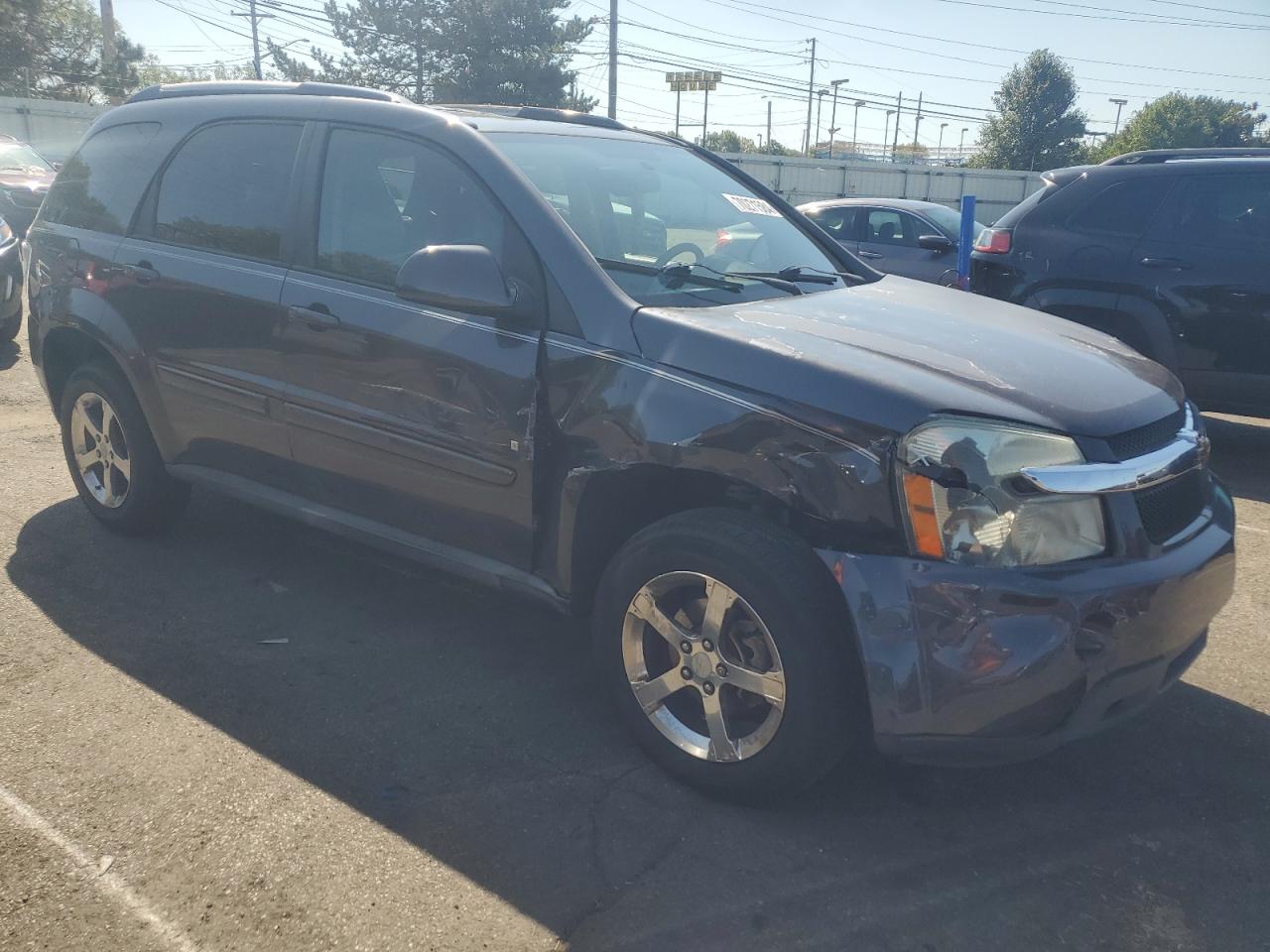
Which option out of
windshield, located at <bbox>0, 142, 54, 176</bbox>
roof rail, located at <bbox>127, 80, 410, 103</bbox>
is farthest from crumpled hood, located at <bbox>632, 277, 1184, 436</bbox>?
windshield, located at <bbox>0, 142, 54, 176</bbox>

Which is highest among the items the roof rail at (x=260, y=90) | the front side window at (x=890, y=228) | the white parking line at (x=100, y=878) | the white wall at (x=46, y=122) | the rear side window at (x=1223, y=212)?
the white wall at (x=46, y=122)

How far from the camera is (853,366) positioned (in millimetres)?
2730

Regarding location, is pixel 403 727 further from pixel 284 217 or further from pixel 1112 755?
pixel 1112 755

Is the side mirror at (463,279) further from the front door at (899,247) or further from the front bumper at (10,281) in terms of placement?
the front door at (899,247)

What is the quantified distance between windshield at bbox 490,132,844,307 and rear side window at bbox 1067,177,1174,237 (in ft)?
11.0

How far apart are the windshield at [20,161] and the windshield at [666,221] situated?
1436cm

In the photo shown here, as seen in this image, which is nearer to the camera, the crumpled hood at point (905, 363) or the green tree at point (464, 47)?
the crumpled hood at point (905, 363)

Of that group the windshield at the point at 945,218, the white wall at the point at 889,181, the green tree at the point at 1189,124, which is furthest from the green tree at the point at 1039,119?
the windshield at the point at 945,218

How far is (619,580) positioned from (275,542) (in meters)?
2.49

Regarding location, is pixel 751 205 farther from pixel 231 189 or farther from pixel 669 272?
pixel 231 189

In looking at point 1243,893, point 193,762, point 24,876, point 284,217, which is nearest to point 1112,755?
point 1243,893

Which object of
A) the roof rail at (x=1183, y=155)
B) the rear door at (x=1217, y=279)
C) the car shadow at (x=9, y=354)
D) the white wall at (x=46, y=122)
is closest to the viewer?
the rear door at (x=1217, y=279)

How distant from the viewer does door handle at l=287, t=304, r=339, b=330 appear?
3641 mm

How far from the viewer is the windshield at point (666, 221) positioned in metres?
3.34
